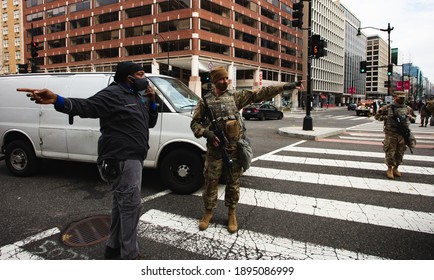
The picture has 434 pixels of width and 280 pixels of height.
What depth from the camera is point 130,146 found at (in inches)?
106

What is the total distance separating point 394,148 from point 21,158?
7667mm

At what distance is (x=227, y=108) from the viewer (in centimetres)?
343

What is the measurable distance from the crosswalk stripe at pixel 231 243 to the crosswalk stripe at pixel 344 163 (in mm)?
4267

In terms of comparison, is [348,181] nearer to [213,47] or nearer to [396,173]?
[396,173]

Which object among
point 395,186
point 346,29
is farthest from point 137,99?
point 346,29

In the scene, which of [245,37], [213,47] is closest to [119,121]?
[213,47]

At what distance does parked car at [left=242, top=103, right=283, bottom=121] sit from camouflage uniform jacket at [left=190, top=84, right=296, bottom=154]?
20.4 m

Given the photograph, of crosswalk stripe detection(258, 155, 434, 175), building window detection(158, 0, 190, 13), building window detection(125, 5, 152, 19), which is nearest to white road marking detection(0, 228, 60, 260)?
crosswalk stripe detection(258, 155, 434, 175)

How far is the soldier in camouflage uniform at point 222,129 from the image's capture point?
3.42 m

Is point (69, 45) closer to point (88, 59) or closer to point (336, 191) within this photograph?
point (88, 59)

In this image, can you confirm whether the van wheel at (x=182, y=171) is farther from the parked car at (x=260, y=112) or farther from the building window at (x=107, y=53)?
the building window at (x=107, y=53)

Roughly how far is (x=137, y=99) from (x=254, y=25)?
176 ft

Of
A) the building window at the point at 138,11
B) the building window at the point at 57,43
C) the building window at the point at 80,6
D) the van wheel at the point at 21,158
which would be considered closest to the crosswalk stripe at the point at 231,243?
the van wheel at the point at 21,158
